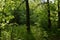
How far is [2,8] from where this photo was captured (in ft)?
19.0


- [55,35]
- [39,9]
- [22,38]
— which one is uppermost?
[39,9]

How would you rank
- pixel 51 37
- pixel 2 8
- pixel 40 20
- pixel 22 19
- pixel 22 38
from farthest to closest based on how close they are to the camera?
1. pixel 22 19
2. pixel 40 20
3. pixel 51 37
4. pixel 22 38
5. pixel 2 8

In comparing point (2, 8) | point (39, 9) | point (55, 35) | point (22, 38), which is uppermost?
point (2, 8)

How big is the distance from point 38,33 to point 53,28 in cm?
452

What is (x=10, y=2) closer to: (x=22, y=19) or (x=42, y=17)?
(x=42, y=17)

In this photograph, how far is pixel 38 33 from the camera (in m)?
13.1

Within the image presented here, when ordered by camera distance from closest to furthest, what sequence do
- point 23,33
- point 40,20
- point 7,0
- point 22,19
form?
point 7,0 < point 23,33 < point 40,20 < point 22,19

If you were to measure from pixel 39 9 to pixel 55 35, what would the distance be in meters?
3.28

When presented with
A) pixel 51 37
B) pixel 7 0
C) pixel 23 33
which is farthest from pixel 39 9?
pixel 7 0

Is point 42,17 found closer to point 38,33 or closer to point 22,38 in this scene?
point 38,33

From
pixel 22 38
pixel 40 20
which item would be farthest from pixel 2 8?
pixel 40 20

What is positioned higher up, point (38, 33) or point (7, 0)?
point (7, 0)

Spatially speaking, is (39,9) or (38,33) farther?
(39,9)

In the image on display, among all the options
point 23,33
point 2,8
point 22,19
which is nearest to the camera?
point 2,8
